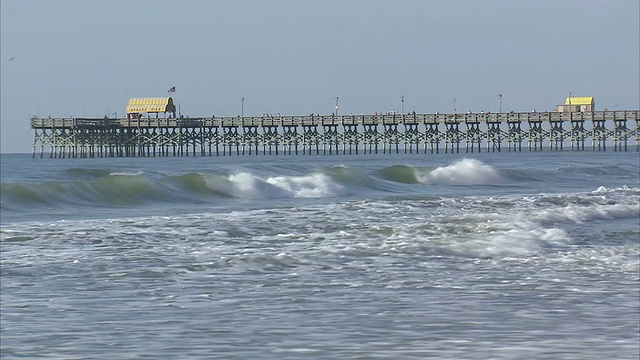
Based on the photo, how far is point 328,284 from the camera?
8.28 meters

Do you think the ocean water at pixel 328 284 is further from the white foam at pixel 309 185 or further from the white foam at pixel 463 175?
the white foam at pixel 463 175

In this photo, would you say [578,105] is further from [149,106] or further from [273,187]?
[273,187]

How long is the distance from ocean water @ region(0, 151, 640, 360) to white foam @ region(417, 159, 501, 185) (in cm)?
1433

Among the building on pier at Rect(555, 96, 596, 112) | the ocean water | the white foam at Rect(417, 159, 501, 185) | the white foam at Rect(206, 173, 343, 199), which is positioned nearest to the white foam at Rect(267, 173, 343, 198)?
the white foam at Rect(206, 173, 343, 199)

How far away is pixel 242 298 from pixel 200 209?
10632mm

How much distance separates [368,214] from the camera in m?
15.0

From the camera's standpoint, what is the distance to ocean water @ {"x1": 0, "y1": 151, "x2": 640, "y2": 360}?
6.02m

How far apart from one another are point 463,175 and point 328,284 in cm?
2477

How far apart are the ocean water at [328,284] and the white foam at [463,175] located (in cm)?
1433

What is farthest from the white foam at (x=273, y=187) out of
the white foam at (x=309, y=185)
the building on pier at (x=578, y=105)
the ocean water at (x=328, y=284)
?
the building on pier at (x=578, y=105)

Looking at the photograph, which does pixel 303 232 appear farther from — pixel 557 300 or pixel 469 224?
pixel 557 300

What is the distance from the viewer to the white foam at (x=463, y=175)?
31.4m

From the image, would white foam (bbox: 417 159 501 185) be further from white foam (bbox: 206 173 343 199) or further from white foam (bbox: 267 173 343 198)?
white foam (bbox: 206 173 343 199)

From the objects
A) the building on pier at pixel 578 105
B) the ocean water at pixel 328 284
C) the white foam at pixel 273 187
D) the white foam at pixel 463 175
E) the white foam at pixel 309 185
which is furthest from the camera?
the building on pier at pixel 578 105
